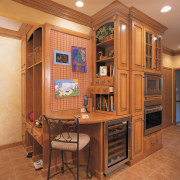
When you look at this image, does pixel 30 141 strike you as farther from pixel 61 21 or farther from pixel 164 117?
pixel 164 117

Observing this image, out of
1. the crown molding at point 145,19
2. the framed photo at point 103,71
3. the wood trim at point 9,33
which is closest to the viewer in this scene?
the crown molding at point 145,19

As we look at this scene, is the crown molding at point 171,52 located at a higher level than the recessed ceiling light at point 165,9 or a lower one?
lower

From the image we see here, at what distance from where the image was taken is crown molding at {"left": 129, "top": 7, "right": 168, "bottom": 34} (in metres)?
2.46

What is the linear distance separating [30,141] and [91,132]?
160 centimetres

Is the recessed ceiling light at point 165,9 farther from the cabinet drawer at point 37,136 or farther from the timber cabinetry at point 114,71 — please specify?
the cabinet drawer at point 37,136

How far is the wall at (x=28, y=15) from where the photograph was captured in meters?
1.97

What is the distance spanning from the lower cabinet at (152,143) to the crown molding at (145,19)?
2260mm

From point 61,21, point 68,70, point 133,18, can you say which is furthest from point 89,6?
point 68,70

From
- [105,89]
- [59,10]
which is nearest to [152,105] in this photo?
[105,89]

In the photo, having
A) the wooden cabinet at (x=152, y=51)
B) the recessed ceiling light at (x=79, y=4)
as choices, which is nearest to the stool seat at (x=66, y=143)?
the wooden cabinet at (x=152, y=51)

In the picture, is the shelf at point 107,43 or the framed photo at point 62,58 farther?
the shelf at point 107,43

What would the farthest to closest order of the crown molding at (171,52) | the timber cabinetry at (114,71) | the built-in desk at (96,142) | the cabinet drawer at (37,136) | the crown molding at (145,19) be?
the crown molding at (171,52) → the crown molding at (145,19) → the timber cabinetry at (114,71) → the cabinet drawer at (37,136) → the built-in desk at (96,142)

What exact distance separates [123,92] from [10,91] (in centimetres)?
256

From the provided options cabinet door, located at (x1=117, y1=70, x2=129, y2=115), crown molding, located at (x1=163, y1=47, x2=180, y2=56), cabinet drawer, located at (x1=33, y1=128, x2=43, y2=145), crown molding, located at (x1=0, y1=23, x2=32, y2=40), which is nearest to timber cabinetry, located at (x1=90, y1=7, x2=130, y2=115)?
cabinet door, located at (x1=117, y1=70, x2=129, y2=115)
